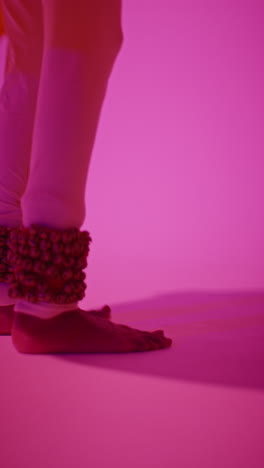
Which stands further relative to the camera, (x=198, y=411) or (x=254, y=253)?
(x=254, y=253)

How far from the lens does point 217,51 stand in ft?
7.88

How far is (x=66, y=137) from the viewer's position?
89 cm

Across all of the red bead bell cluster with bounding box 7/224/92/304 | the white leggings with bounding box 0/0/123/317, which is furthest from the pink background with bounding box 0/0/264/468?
the white leggings with bounding box 0/0/123/317

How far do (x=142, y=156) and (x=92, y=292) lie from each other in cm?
108

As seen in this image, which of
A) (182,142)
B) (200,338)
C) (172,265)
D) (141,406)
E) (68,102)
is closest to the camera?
(141,406)

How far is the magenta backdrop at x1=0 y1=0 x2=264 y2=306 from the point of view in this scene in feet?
6.91

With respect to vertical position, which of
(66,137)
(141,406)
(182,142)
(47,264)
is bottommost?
(141,406)

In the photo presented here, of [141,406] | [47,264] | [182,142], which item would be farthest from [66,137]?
[182,142]

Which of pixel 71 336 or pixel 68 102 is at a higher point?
pixel 68 102

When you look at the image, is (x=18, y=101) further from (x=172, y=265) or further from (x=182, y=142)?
(x=182, y=142)

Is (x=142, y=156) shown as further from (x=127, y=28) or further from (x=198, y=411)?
(x=198, y=411)

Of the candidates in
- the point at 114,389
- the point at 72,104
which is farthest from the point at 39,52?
the point at 114,389

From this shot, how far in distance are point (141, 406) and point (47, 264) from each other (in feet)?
1.06

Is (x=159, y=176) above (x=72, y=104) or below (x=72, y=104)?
above
